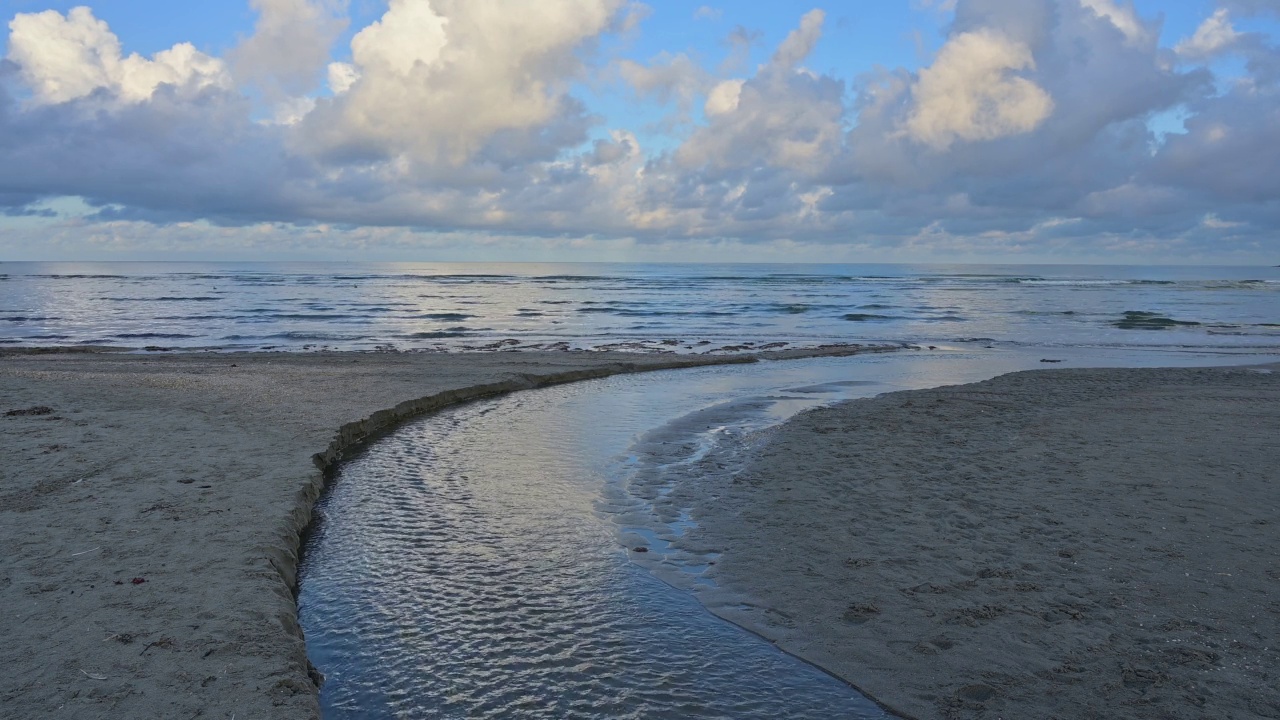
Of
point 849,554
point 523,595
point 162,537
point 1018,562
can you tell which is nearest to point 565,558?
point 523,595

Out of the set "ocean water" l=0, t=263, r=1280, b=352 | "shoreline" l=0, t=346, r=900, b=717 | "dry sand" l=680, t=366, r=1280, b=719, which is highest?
"shoreline" l=0, t=346, r=900, b=717

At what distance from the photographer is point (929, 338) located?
36.4 meters

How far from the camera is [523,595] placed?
7043 millimetres

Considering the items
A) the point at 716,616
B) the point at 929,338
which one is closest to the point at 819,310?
the point at 929,338

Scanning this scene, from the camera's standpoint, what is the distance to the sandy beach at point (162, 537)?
490 cm

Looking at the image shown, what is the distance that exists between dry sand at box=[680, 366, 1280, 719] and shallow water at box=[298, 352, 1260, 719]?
2.00 feet

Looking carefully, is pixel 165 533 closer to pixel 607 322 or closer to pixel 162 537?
pixel 162 537

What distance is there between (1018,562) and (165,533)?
7.79 meters

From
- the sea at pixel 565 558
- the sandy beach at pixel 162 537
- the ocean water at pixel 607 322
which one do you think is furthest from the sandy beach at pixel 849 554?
the ocean water at pixel 607 322

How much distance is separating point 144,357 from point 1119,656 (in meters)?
27.1

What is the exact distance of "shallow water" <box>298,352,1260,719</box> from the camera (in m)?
5.46

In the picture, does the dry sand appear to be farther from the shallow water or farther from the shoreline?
the shoreline

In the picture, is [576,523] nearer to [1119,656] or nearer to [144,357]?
[1119,656]

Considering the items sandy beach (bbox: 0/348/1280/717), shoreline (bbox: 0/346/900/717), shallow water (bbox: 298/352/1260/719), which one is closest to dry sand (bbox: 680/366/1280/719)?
sandy beach (bbox: 0/348/1280/717)
